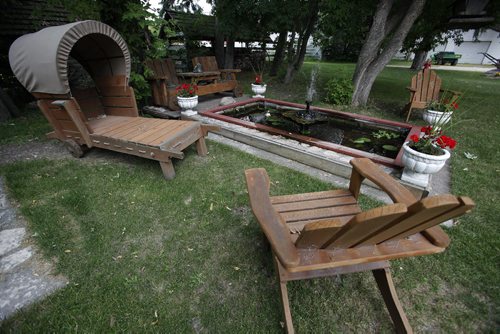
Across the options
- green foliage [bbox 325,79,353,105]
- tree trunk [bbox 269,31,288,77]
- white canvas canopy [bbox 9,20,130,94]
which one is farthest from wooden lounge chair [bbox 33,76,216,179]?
tree trunk [bbox 269,31,288,77]

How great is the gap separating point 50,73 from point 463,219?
534 centimetres

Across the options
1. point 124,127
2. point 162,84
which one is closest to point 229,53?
point 162,84

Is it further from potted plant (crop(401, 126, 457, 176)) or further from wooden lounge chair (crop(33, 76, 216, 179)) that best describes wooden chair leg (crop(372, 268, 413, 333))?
wooden lounge chair (crop(33, 76, 216, 179))

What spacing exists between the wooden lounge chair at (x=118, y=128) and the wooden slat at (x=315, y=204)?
170 cm

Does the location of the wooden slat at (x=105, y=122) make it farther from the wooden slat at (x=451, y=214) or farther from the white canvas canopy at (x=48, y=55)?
the wooden slat at (x=451, y=214)

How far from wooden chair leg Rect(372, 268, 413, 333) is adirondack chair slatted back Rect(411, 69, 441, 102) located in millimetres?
5372

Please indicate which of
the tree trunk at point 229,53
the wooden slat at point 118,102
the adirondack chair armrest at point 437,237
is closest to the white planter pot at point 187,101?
the wooden slat at point 118,102

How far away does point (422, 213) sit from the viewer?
92cm

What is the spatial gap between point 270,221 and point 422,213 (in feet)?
2.28

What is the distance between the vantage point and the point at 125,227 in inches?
95.0

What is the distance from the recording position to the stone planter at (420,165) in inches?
97.4

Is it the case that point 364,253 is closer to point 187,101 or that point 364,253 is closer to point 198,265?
point 198,265

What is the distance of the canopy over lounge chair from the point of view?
9.87 ft

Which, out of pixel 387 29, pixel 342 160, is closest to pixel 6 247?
pixel 342 160
